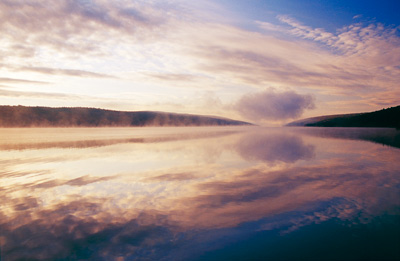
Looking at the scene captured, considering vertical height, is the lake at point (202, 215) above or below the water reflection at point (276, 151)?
below

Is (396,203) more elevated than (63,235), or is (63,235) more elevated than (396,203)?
(396,203)

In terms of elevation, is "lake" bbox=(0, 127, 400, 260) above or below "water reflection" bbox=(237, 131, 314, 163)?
below

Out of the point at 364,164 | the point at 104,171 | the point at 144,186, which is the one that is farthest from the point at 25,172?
the point at 364,164

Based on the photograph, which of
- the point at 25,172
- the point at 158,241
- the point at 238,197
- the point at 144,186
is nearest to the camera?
the point at 158,241

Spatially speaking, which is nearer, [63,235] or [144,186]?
[63,235]

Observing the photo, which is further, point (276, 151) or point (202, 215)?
point (276, 151)

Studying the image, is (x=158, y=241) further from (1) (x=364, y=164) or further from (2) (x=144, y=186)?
(1) (x=364, y=164)

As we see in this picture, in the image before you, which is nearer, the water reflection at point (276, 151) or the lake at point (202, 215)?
the lake at point (202, 215)

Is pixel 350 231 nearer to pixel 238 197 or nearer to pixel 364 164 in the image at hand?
pixel 238 197

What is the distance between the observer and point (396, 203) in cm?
815

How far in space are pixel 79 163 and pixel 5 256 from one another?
12064mm

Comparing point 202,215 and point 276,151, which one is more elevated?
point 276,151

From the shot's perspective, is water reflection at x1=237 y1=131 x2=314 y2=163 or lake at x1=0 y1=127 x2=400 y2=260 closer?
lake at x1=0 y1=127 x2=400 y2=260

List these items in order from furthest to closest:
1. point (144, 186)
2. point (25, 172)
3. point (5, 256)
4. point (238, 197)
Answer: point (25, 172), point (144, 186), point (238, 197), point (5, 256)
